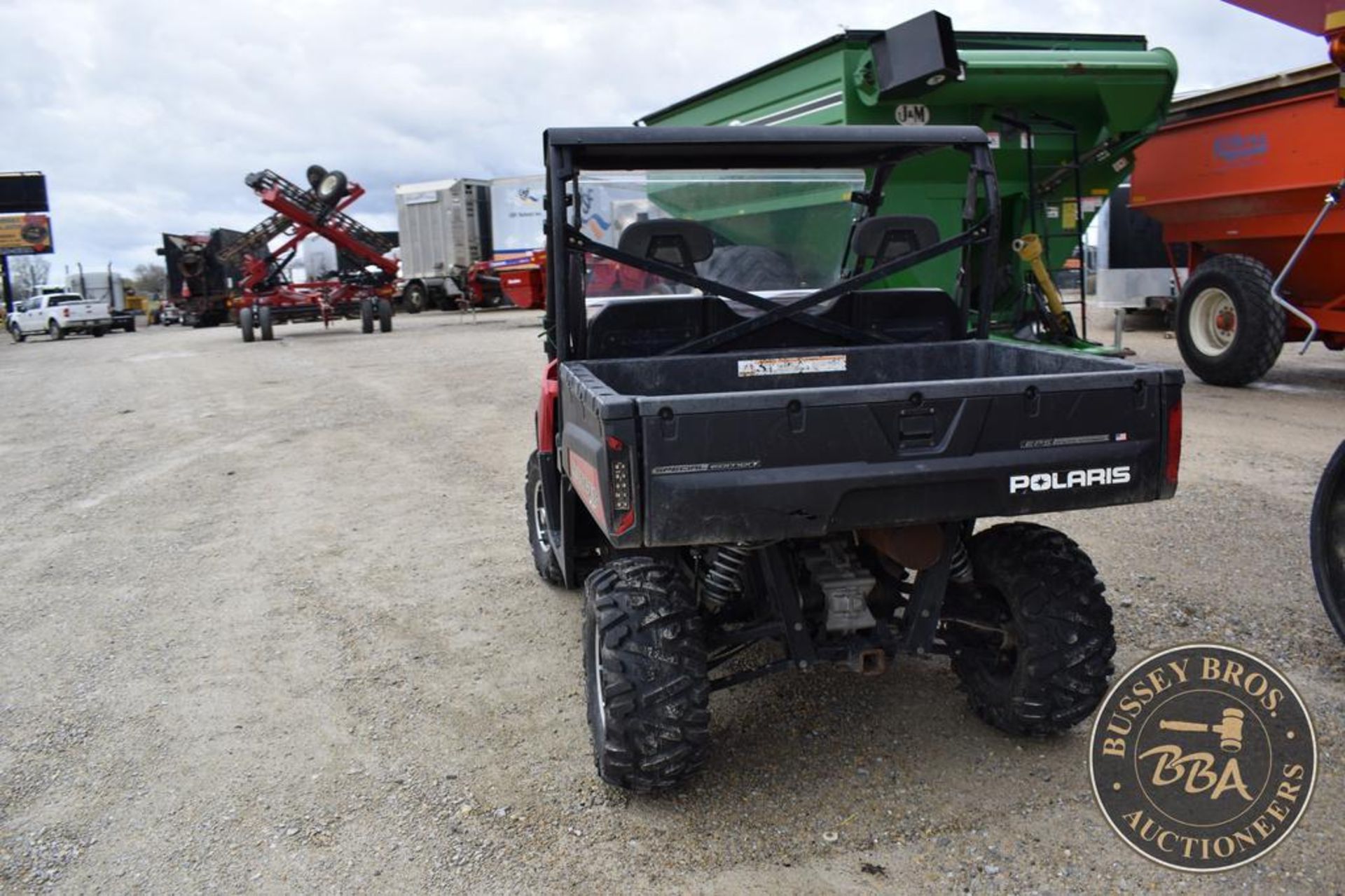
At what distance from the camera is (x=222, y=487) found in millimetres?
7469

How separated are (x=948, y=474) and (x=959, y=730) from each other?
1098mm

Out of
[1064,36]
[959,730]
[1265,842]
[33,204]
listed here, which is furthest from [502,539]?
[33,204]

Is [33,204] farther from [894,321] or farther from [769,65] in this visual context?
[894,321]

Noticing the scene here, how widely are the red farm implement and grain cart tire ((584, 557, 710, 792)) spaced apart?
19042 millimetres

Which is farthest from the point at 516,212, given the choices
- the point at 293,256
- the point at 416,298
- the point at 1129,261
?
the point at 1129,261

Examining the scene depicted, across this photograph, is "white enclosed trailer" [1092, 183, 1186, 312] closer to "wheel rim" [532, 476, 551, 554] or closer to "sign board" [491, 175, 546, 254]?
"wheel rim" [532, 476, 551, 554]

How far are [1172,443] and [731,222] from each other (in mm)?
1891

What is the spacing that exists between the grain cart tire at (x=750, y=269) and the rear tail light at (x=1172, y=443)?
1682 mm

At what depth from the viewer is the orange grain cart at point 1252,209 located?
8.60 meters

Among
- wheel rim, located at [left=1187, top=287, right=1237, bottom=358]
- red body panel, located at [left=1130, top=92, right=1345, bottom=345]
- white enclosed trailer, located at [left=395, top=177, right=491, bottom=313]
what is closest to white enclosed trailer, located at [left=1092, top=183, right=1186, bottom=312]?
red body panel, located at [left=1130, top=92, right=1345, bottom=345]

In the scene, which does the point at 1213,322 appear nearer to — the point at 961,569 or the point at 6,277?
the point at 961,569

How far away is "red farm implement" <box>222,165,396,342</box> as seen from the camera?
20328mm

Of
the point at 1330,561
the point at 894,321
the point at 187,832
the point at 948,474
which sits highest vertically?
the point at 894,321

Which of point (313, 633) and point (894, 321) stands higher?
point (894, 321)
